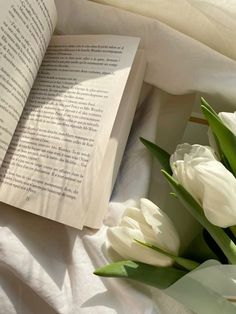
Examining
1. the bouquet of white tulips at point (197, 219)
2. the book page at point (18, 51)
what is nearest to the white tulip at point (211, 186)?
the bouquet of white tulips at point (197, 219)

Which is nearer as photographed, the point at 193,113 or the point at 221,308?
the point at 221,308

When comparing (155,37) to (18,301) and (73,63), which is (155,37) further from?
(18,301)

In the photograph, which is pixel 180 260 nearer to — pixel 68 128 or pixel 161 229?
pixel 161 229

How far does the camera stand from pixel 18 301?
29 centimetres

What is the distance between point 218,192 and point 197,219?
4 cm

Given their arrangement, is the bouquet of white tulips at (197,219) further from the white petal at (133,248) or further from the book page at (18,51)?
the book page at (18,51)

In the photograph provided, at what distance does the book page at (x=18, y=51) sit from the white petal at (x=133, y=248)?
0.11 m

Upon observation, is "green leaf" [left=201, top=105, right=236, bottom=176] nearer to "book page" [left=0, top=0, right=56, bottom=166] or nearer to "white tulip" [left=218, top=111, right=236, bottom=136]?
"white tulip" [left=218, top=111, right=236, bottom=136]

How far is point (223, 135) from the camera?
0.25 m

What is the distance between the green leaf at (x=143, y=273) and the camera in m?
0.26

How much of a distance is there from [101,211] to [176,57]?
0.46 ft

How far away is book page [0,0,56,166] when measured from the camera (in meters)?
0.29

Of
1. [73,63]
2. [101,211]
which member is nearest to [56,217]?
[101,211]

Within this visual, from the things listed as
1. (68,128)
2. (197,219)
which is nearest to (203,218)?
(197,219)
